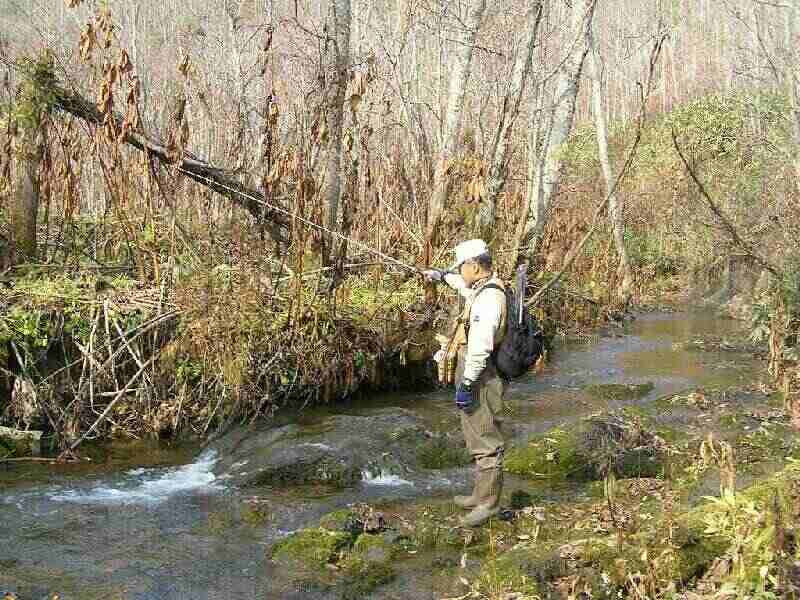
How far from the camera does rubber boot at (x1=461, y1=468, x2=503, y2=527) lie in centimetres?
607

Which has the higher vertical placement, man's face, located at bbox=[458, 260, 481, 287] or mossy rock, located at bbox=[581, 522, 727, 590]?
man's face, located at bbox=[458, 260, 481, 287]

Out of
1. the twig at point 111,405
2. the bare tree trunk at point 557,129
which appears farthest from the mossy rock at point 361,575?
the bare tree trunk at point 557,129

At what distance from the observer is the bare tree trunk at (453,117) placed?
394 inches

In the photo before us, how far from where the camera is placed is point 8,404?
27.3 feet

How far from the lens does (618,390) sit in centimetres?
1055

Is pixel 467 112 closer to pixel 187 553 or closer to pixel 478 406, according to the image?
pixel 478 406

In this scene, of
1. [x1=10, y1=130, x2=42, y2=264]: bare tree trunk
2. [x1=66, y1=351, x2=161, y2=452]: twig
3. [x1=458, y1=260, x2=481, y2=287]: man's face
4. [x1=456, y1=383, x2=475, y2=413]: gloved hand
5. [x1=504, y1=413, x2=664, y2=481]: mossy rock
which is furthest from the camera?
[x1=10, y1=130, x2=42, y2=264]: bare tree trunk

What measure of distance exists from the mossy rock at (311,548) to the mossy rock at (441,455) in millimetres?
2063

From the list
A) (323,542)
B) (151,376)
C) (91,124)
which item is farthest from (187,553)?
(91,124)

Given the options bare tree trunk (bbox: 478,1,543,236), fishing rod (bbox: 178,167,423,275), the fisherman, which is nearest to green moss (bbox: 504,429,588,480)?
the fisherman

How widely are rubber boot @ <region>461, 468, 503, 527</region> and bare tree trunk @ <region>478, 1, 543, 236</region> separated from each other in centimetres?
435

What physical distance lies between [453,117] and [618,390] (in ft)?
13.0

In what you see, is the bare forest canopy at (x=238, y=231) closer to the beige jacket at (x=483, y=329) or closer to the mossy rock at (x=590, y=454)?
the mossy rock at (x=590, y=454)

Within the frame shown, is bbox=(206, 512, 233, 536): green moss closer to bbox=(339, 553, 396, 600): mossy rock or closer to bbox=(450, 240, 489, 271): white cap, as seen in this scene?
bbox=(339, 553, 396, 600): mossy rock
